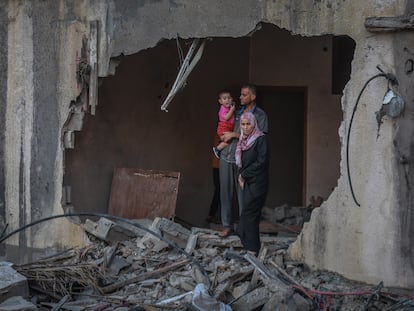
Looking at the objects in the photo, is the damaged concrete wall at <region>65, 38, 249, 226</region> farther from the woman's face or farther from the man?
the woman's face

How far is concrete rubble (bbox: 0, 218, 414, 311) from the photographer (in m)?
7.45

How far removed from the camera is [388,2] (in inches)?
303

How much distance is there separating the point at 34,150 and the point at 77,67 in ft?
4.09

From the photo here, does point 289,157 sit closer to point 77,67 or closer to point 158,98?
point 158,98

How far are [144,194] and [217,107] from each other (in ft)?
7.68

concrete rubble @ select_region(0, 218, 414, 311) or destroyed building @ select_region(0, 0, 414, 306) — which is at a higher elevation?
destroyed building @ select_region(0, 0, 414, 306)

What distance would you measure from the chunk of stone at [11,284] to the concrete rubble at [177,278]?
11mm

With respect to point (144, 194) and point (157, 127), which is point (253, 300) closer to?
point (144, 194)

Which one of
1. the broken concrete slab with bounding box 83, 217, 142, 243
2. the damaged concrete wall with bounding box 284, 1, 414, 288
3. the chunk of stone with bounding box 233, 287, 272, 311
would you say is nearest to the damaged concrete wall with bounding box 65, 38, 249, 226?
the broken concrete slab with bounding box 83, 217, 142, 243

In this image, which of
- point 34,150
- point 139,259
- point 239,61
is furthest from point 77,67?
point 239,61

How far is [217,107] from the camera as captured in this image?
11953mm

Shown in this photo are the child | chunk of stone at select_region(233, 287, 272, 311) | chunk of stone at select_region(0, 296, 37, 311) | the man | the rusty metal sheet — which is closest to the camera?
chunk of stone at select_region(0, 296, 37, 311)

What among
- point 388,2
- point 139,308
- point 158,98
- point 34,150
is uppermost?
point 388,2

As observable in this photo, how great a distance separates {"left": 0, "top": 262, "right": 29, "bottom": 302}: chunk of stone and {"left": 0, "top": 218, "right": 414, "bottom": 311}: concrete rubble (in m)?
0.01
